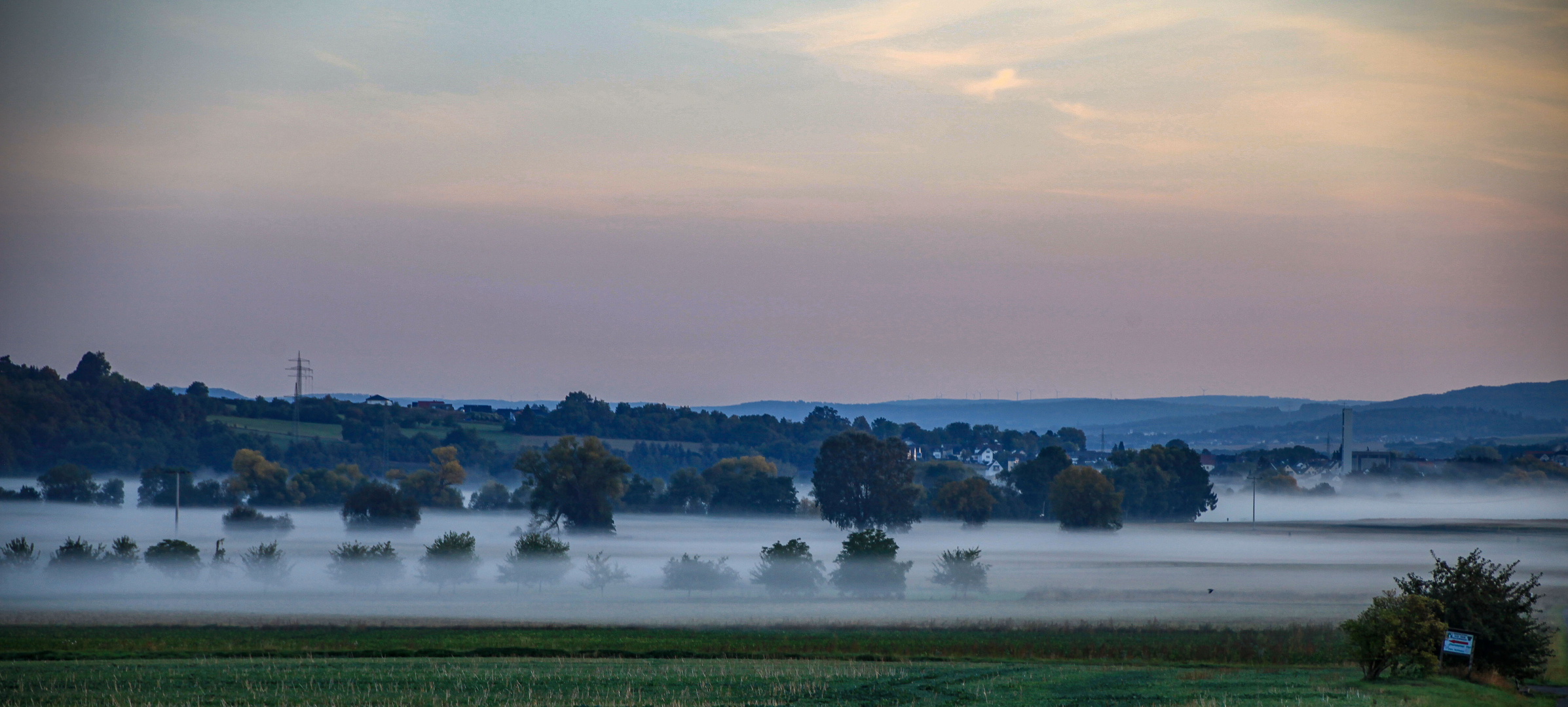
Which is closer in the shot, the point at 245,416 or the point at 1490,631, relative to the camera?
the point at 1490,631

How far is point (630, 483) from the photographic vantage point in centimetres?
15975

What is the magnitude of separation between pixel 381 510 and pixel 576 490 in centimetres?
2088

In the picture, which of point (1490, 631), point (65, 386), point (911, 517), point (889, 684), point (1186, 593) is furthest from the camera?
point (65, 386)

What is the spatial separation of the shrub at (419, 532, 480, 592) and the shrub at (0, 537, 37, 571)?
102 feet

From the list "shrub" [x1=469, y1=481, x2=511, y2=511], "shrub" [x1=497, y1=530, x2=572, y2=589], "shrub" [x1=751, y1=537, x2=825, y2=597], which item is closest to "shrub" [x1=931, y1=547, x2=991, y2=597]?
"shrub" [x1=751, y1=537, x2=825, y2=597]

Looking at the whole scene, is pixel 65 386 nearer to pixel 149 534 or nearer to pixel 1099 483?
pixel 149 534

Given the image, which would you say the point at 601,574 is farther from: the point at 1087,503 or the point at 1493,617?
the point at 1493,617

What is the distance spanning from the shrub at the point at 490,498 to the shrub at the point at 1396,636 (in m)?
131

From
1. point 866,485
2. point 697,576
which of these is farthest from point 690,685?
point 866,485

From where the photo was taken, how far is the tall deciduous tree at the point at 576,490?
384 ft

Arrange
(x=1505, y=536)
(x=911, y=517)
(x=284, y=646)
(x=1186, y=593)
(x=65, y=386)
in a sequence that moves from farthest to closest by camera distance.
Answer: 1. (x=65, y=386)
2. (x=911, y=517)
3. (x=1505, y=536)
4. (x=1186, y=593)
5. (x=284, y=646)

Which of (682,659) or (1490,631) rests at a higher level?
(1490,631)

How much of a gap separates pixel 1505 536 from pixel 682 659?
342ft

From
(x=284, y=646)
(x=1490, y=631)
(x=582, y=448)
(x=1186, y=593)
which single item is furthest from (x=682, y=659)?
(x=582, y=448)
